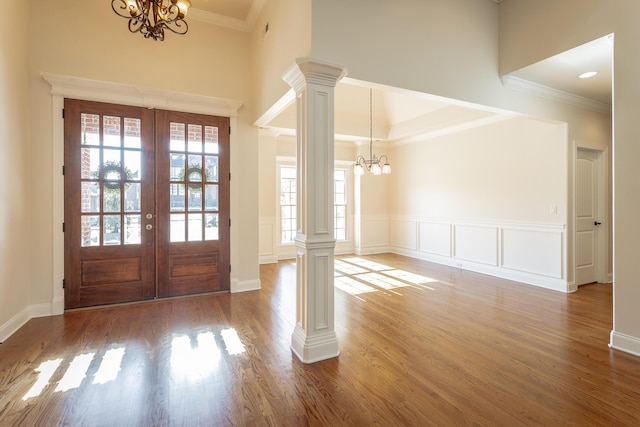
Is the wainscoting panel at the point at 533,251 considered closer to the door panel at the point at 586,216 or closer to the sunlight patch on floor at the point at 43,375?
the door panel at the point at 586,216

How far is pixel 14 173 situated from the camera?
10.5 ft

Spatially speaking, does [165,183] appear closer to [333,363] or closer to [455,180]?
[333,363]

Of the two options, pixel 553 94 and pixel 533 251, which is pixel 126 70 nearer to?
pixel 553 94

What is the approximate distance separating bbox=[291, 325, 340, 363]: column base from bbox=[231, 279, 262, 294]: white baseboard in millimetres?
2052

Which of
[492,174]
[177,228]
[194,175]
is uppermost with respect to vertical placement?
[492,174]

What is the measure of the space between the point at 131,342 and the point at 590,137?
22.3 feet

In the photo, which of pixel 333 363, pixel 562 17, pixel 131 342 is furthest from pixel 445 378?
pixel 562 17

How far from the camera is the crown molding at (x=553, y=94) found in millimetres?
3938

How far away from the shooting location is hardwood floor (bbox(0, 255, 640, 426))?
1.97 meters

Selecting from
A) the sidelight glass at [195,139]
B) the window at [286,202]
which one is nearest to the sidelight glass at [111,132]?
the sidelight glass at [195,139]

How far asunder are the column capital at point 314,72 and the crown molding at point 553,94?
8.15 ft

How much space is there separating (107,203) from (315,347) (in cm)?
319

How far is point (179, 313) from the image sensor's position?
372 cm

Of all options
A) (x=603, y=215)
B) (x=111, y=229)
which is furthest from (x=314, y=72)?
(x=603, y=215)
